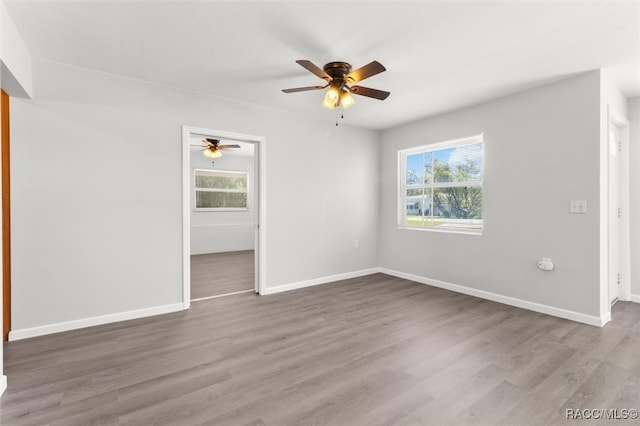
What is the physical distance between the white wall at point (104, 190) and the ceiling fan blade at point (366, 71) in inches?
71.1

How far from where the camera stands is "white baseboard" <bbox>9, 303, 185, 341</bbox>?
2.77 metres

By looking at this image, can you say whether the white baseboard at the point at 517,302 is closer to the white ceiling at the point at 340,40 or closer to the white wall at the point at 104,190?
the white wall at the point at 104,190

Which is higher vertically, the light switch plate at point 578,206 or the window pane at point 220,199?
the window pane at point 220,199

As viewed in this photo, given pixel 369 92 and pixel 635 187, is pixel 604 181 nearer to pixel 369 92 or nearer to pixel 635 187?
pixel 635 187

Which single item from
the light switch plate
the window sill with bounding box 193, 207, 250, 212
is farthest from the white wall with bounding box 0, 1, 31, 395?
the window sill with bounding box 193, 207, 250, 212

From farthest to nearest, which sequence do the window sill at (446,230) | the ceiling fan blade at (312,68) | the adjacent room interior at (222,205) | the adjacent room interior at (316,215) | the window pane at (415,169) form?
1. the adjacent room interior at (222,205)
2. the window pane at (415,169)
3. the window sill at (446,230)
4. the ceiling fan blade at (312,68)
5. the adjacent room interior at (316,215)

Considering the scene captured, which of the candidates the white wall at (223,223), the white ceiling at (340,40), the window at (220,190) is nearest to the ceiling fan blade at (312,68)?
the white ceiling at (340,40)

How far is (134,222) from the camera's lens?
328 cm

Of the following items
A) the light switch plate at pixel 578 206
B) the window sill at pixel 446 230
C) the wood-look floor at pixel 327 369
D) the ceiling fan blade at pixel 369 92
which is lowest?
the wood-look floor at pixel 327 369

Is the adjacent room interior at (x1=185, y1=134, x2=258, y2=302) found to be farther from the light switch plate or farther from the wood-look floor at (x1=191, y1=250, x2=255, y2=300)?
the light switch plate

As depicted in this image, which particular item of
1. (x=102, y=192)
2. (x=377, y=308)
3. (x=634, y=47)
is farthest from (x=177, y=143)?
(x=634, y=47)

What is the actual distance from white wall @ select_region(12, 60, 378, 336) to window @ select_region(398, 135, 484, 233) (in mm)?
2234

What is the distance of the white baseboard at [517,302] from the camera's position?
3.06 meters

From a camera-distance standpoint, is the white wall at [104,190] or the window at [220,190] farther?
the window at [220,190]
